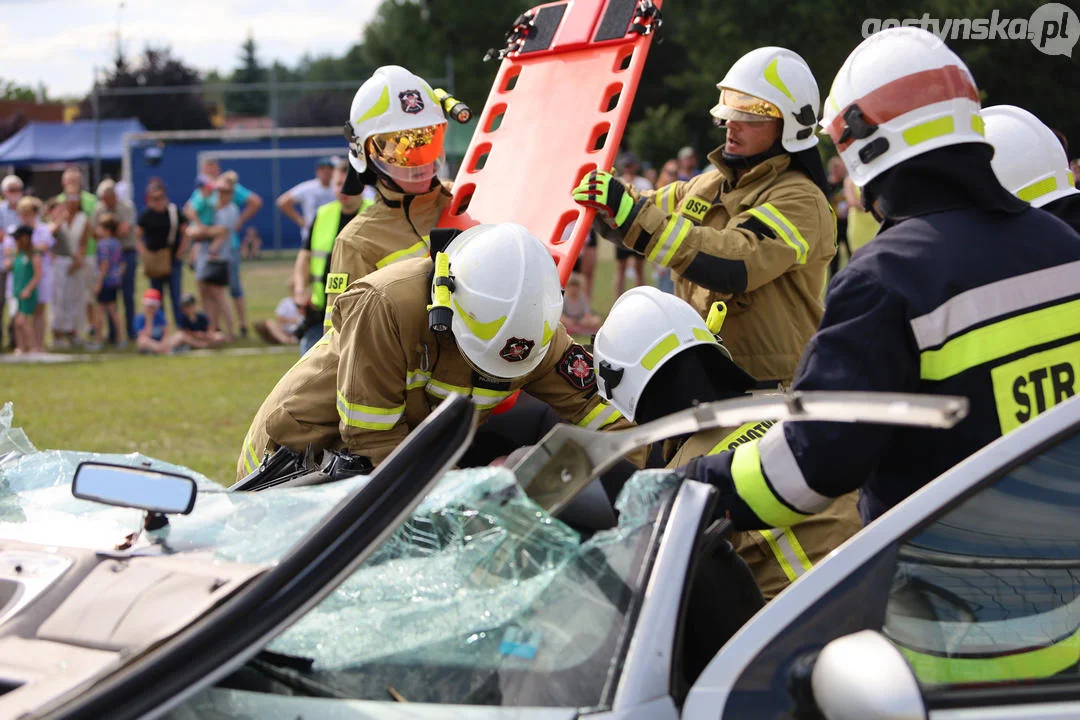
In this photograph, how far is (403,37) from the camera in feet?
116

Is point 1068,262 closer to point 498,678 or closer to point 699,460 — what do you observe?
point 699,460

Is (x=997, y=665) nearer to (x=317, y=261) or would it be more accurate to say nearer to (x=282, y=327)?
(x=317, y=261)

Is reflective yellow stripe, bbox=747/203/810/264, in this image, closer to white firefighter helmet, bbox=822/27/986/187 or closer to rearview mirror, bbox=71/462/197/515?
white firefighter helmet, bbox=822/27/986/187

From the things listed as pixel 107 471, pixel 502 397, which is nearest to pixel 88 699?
pixel 107 471

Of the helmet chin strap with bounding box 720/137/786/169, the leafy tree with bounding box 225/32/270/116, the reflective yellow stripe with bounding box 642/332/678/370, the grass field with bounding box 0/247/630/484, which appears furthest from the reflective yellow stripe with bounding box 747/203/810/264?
the leafy tree with bounding box 225/32/270/116

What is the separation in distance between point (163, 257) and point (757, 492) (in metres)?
12.0

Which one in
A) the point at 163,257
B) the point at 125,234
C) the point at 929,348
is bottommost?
the point at 163,257

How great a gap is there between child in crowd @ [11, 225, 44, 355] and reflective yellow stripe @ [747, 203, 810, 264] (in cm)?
1054

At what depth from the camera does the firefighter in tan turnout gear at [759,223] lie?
3.96 meters

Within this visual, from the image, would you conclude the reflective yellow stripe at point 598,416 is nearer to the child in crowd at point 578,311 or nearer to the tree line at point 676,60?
the tree line at point 676,60

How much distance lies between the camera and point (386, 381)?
343cm

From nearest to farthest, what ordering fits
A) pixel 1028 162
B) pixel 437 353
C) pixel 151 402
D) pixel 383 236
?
pixel 437 353 < pixel 1028 162 < pixel 383 236 < pixel 151 402

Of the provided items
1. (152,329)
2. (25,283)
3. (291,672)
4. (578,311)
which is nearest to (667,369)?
(291,672)

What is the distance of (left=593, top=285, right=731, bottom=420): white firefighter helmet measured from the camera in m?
2.96
